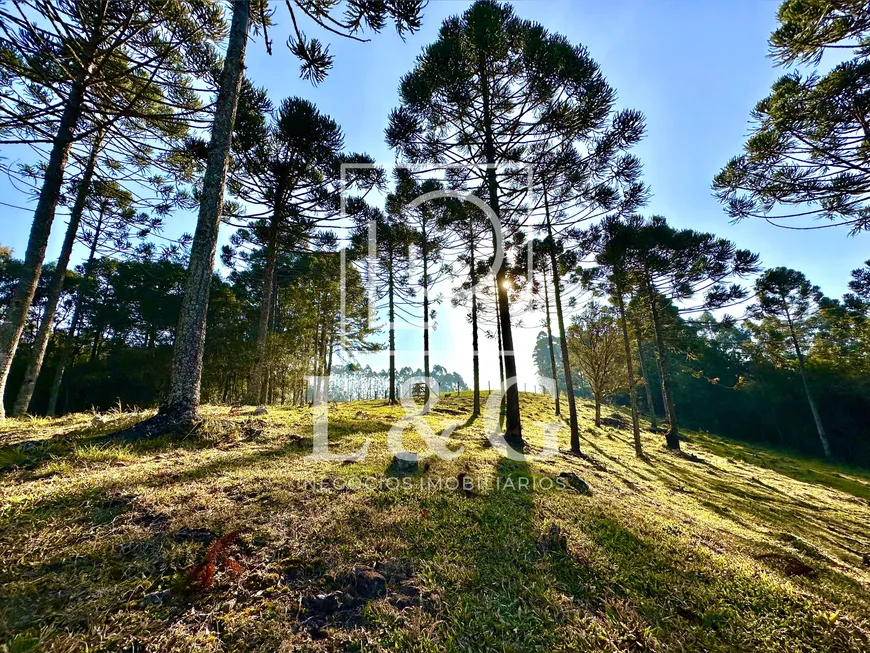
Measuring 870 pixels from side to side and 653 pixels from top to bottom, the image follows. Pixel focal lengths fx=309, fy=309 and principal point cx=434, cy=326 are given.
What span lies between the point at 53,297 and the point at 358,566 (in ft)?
43.8

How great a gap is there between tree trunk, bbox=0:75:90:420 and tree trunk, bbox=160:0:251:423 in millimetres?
3571

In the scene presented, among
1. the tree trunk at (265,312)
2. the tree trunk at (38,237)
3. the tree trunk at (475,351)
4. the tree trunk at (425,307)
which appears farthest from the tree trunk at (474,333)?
the tree trunk at (38,237)

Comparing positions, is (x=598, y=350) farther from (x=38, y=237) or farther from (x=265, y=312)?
(x=38, y=237)

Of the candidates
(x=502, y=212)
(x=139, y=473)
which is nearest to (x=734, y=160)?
(x=502, y=212)

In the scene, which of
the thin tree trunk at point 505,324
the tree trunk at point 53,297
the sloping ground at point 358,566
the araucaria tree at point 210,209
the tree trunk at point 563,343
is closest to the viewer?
the sloping ground at point 358,566

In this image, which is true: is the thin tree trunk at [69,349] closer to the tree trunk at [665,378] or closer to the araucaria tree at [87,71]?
the araucaria tree at [87,71]

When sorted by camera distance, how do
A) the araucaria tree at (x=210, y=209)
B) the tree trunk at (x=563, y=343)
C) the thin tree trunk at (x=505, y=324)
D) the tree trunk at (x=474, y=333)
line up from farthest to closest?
the tree trunk at (x=474, y=333) < the tree trunk at (x=563, y=343) < the thin tree trunk at (x=505, y=324) < the araucaria tree at (x=210, y=209)

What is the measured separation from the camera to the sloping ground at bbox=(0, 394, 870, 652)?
1695 millimetres

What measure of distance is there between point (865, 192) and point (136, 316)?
36479mm

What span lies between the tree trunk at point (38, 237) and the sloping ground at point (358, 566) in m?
3.80

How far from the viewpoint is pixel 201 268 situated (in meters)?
4.93

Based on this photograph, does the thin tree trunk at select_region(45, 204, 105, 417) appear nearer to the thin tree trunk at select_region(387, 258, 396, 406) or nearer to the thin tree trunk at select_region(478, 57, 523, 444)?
the thin tree trunk at select_region(387, 258, 396, 406)

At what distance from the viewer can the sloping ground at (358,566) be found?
5.56 feet

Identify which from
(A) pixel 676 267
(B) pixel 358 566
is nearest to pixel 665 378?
(A) pixel 676 267
